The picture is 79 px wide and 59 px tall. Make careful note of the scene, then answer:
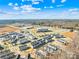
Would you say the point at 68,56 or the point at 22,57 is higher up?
the point at 68,56

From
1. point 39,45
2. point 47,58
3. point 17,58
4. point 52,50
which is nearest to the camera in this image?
point 47,58

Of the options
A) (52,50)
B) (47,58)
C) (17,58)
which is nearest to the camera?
(47,58)

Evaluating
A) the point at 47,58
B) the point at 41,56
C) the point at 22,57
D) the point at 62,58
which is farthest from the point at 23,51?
the point at 62,58

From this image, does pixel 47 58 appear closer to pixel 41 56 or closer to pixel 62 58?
pixel 41 56

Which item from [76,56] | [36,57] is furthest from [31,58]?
[76,56]

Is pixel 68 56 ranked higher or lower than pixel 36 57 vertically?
higher

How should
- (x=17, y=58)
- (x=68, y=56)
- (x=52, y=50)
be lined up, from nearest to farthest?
(x=68, y=56) → (x=17, y=58) → (x=52, y=50)

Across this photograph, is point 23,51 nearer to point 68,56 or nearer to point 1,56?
point 1,56

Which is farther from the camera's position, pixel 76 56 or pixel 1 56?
pixel 1 56

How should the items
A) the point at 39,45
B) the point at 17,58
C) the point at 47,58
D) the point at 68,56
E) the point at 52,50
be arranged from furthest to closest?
the point at 39,45 → the point at 52,50 → the point at 17,58 → the point at 47,58 → the point at 68,56
